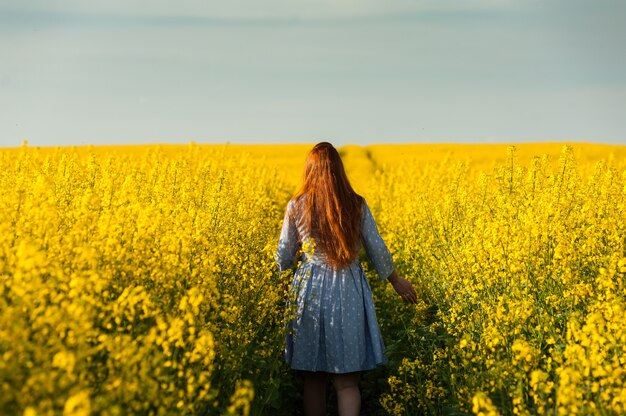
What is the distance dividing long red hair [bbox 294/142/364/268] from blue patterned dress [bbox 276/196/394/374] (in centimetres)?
8

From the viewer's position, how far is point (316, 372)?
5473 mm

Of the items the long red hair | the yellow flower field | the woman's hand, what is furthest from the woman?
the woman's hand

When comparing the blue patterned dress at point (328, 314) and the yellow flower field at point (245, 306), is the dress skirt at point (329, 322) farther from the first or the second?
the yellow flower field at point (245, 306)

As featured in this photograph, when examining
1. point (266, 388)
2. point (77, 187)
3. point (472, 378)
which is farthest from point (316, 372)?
point (77, 187)

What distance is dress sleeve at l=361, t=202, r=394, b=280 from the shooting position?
5.41 meters

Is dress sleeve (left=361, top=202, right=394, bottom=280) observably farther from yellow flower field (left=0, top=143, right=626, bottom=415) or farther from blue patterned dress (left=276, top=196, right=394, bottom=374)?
yellow flower field (left=0, top=143, right=626, bottom=415)

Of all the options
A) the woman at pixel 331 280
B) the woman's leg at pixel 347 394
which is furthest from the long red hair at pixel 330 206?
the woman's leg at pixel 347 394

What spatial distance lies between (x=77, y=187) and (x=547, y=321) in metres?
5.26

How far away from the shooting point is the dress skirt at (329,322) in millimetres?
5270

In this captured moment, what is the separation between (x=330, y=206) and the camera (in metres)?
5.18

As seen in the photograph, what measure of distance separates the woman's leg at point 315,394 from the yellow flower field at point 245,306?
241 mm

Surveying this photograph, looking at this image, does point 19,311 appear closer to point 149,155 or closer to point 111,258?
point 111,258

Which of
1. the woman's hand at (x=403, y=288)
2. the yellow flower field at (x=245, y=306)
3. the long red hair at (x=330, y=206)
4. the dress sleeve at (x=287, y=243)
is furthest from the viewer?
the woman's hand at (x=403, y=288)

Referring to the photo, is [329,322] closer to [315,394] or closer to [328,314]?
[328,314]
